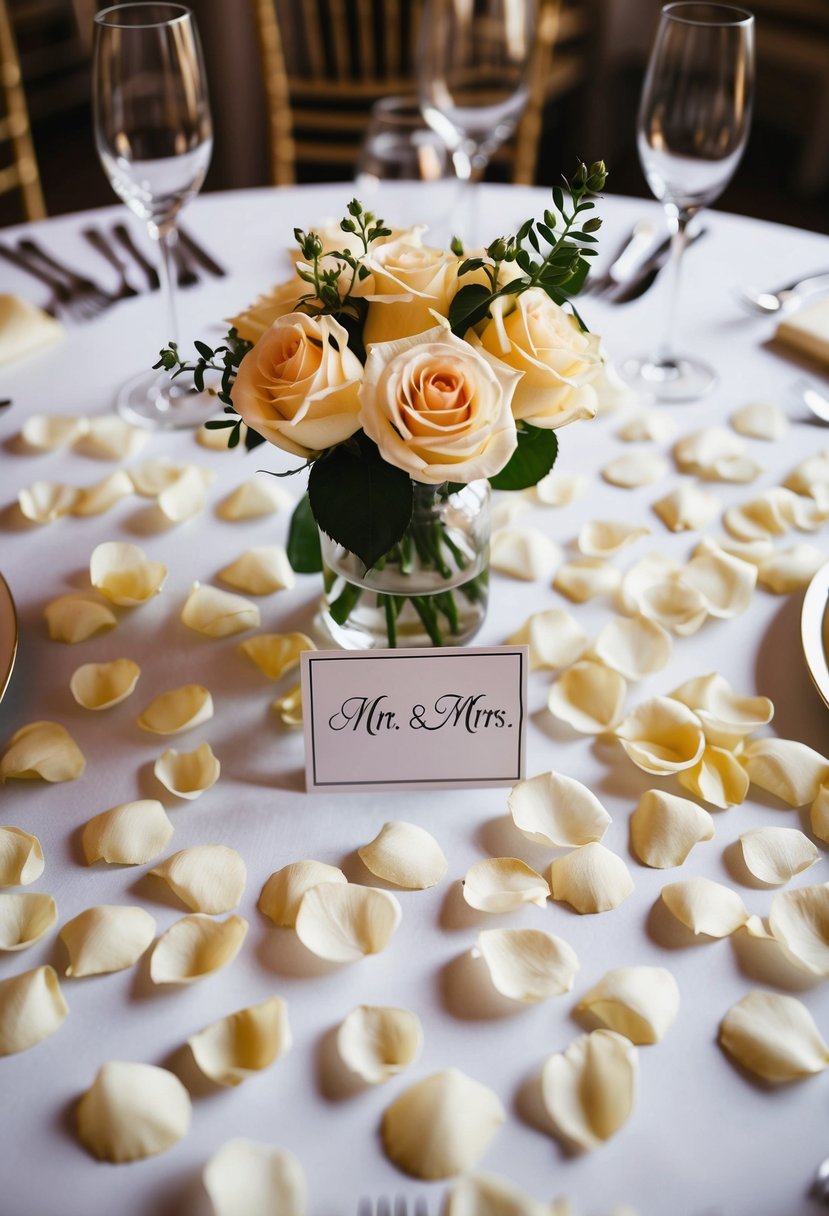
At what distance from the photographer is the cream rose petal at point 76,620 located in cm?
74

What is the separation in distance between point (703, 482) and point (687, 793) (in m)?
0.37

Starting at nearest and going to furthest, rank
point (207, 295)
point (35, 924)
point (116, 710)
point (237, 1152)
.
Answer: point (237, 1152)
point (35, 924)
point (116, 710)
point (207, 295)

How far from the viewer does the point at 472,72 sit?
4.08 ft

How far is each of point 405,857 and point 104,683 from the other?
0.84 ft

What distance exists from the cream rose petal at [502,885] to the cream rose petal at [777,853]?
122mm

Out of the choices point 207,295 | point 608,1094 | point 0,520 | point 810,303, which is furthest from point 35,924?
point 810,303

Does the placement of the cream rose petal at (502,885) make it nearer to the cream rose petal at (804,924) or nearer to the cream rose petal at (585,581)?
the cream rose petal at (804,924)

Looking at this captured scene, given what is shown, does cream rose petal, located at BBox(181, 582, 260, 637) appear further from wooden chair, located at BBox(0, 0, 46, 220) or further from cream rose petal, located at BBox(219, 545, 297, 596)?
wooden chair, located at BBox(0, 0, 46, 220)

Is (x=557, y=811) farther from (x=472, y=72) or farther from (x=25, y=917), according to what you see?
(x=472, y=72)

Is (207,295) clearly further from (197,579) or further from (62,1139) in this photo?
(62,1139)

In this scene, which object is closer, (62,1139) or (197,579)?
(62,1139)

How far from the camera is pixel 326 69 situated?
8.02 feet

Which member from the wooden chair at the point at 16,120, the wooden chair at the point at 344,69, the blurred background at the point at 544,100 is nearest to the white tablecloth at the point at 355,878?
the wooden chair at the point at 344,69

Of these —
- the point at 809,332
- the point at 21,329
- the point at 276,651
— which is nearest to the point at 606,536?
the point at 276,651
